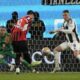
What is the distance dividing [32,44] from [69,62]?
1.08m

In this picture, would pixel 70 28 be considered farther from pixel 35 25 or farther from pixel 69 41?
pixel 35 25

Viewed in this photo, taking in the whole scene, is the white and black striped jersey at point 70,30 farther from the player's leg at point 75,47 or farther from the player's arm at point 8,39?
the player's arm at point 8,39

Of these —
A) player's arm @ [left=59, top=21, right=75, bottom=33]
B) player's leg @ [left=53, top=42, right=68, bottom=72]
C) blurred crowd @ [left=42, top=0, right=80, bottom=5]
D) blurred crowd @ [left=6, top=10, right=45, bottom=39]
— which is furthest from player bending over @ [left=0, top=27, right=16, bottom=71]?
blurred crowd @ [left=42, top=0, right=80, bottom=5]

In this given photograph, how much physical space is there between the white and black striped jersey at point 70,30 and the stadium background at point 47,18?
0.73 metres

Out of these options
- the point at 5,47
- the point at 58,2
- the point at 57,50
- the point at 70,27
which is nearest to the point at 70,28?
the point at 70,27

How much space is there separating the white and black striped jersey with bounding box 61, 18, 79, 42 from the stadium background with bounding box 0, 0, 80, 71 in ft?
2.41

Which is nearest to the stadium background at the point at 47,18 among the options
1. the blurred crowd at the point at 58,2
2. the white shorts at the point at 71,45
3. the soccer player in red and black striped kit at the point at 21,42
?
the blurred crowd at the point at 58,2

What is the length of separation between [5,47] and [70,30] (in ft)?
5.91

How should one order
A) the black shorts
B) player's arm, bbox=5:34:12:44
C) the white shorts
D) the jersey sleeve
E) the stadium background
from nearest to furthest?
the jersey sleeve < the black shorts < the white shorts < player's arm, bbox=5:34:12:44 < the stadium background

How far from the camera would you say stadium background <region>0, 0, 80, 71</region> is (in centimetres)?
1338

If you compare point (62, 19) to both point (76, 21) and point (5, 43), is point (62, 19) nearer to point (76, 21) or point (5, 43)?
point (76, 21)

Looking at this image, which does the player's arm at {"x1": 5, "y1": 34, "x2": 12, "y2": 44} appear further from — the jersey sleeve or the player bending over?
the jersey sleeve

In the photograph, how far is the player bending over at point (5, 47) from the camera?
12.9 metres

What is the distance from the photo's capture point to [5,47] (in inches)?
515
